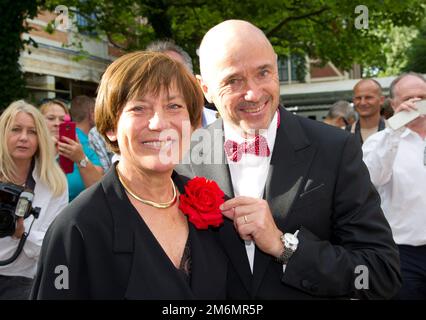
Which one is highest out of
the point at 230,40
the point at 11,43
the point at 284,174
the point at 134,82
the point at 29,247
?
the point at 11,43

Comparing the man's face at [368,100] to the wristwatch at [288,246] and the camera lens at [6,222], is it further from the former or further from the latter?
the wristwatch at [288,246]

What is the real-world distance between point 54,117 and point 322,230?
3768 mm

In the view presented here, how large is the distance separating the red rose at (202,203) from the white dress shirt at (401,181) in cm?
212

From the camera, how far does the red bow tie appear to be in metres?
2.35

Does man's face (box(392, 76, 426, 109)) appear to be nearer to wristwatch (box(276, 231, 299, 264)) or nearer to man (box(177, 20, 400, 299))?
man (box(177, 20, 400, 299))

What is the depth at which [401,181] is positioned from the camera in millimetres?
4008

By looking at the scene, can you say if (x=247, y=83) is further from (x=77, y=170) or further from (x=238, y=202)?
(x=77, y=170)

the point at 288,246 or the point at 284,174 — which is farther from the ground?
the point at 284,174

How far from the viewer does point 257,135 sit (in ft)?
7.82

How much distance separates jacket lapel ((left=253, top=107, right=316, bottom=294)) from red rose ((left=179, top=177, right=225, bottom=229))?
0.22 meters

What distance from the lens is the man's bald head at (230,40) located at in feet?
7.43

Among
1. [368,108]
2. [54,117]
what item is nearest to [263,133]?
[54,117]

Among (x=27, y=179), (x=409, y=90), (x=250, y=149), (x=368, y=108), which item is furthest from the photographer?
(x=368, y=108)

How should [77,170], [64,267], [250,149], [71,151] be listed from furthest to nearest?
[77,170] < [71,151] < [250,149] < [64,267]
